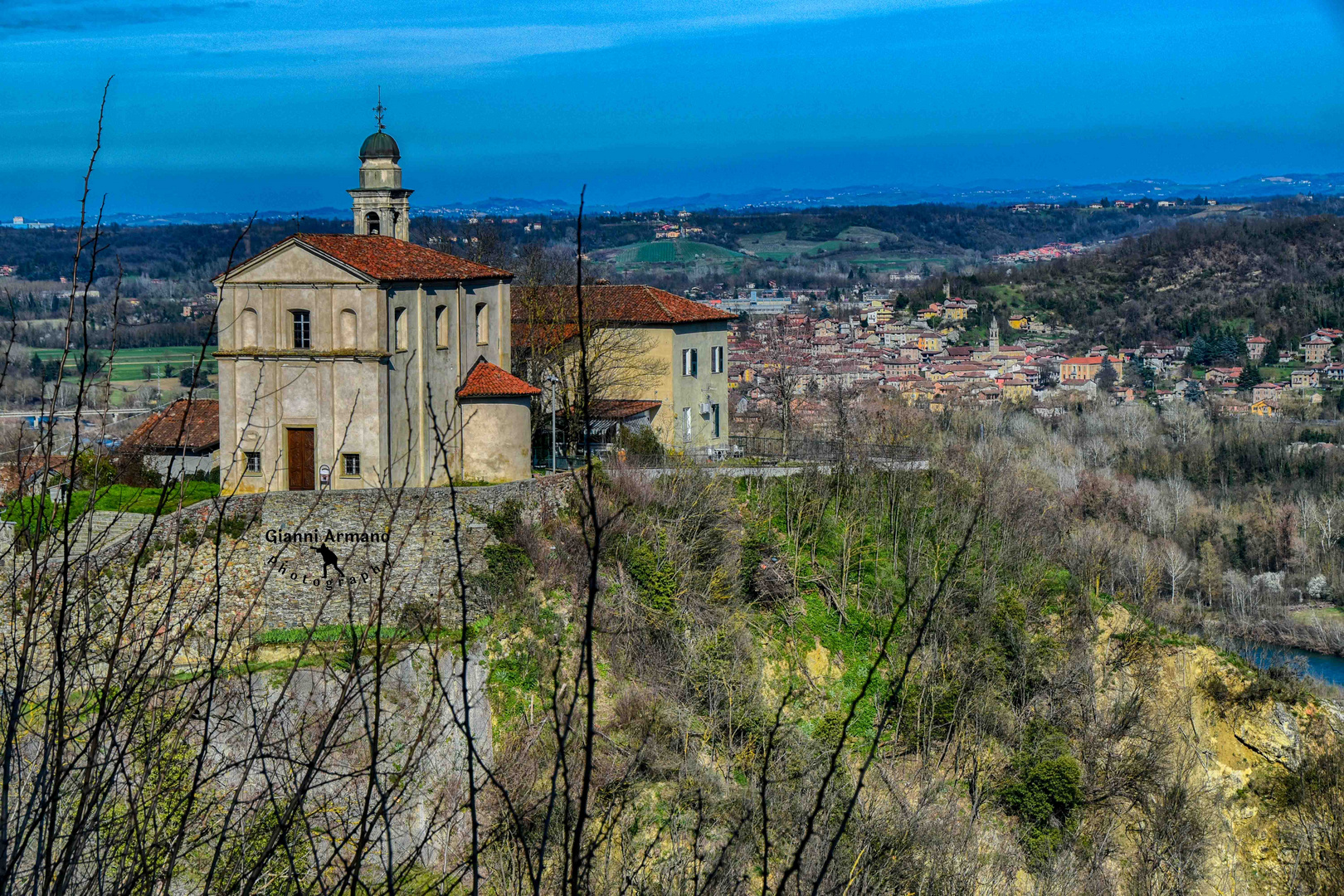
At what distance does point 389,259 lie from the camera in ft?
84.3

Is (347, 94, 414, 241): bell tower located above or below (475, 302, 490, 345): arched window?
above

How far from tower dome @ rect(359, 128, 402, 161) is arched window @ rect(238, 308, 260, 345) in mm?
9797

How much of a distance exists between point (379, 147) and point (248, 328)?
398 inches

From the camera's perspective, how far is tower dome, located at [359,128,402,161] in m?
33.1

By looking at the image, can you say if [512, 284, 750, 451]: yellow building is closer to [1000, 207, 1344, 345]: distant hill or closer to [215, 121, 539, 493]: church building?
[215, 121, 539, 493]: church building

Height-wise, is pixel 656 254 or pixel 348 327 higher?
pixel 656 254

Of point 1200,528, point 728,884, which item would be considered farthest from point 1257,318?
point 728,884

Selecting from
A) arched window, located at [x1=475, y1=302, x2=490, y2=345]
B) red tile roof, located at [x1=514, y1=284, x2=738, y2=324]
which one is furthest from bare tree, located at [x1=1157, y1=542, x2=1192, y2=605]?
arched window, located at [x1=475, y1=302, x2=490, y2=345]

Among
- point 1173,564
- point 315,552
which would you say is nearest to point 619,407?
point 315,552

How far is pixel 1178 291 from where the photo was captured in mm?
132375

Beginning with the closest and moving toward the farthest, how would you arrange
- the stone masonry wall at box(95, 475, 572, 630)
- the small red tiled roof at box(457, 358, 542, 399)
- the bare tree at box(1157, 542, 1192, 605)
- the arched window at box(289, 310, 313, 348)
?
the stone masonry wall at box(95, 475, 572, 630), the arched window at box(289, 310, 313, 348), the small red tiled roof at box(457, 358, 542, 399), the bare tree at box(1157, 542, 1192, 605)

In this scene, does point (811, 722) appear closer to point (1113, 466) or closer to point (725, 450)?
point (725, 450)

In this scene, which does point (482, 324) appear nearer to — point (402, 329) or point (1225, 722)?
point (402, 329)

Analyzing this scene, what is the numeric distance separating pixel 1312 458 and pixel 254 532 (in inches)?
2627
